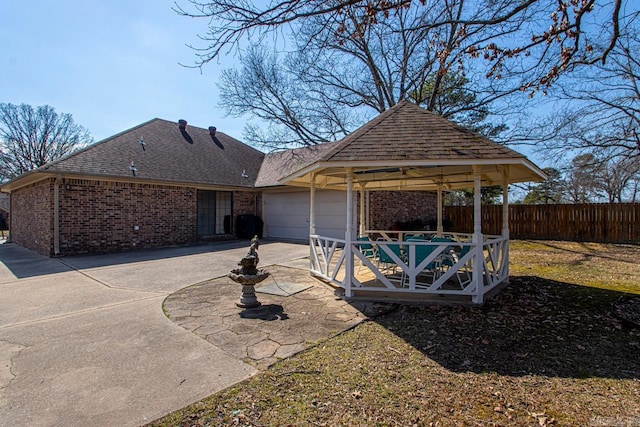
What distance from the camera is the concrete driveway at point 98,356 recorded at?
274cm

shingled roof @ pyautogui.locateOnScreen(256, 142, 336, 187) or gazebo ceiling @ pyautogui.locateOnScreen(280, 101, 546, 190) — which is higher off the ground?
shingled roof @ pyautogui.locateOnScreen(256, 142, 336, 187)

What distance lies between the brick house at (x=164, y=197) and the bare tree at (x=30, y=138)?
19271 mm

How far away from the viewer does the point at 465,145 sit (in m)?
5.70

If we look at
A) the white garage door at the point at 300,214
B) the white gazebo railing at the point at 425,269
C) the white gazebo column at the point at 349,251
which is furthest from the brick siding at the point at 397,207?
the white gazebo column at the point at 349,251

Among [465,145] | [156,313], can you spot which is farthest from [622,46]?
[156,313]

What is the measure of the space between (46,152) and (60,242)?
28.7 m

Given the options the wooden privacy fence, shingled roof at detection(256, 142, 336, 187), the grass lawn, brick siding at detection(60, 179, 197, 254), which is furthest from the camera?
shingled roof at detection(256, 142, 336, 187)

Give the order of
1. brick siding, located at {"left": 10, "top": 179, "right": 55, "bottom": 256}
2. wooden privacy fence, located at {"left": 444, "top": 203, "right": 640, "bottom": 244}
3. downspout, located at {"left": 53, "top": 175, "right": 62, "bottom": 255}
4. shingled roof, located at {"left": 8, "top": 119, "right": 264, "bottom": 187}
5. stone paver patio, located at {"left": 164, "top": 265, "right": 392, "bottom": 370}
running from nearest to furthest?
stone paver patio, located at {"left": 164, "top": 265, "right": 392, "bottom": 370}
downspout, located at {"left": 53, "top": 175, "right": 62, "bottom": 255}
brick siding, located at {"left": 10, "top": 179, "right": 55, "bottom": 256}
shingled roof, located at {"left": 8, "top": 119, "right": 264, "bottom": 187}
wooden privacy fence, located at {"left": 444, "top": 203, "right": 640, "bottom": 244}

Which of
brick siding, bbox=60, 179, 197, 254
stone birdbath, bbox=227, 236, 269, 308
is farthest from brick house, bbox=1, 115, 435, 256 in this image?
stone birdbath, bbox=227, 236, 269, 308

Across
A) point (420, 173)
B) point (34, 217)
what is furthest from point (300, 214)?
point (34, 217)

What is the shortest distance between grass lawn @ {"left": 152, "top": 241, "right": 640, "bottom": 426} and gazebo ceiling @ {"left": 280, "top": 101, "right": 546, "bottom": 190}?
2.48 meters

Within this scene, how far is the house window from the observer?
16.3 metres

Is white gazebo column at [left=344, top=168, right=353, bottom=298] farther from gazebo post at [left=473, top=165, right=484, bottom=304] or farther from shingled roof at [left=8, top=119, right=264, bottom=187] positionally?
shingled roof at [left=8, top=119, right=264, bottom=187]

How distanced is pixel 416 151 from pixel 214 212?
43.8ft
